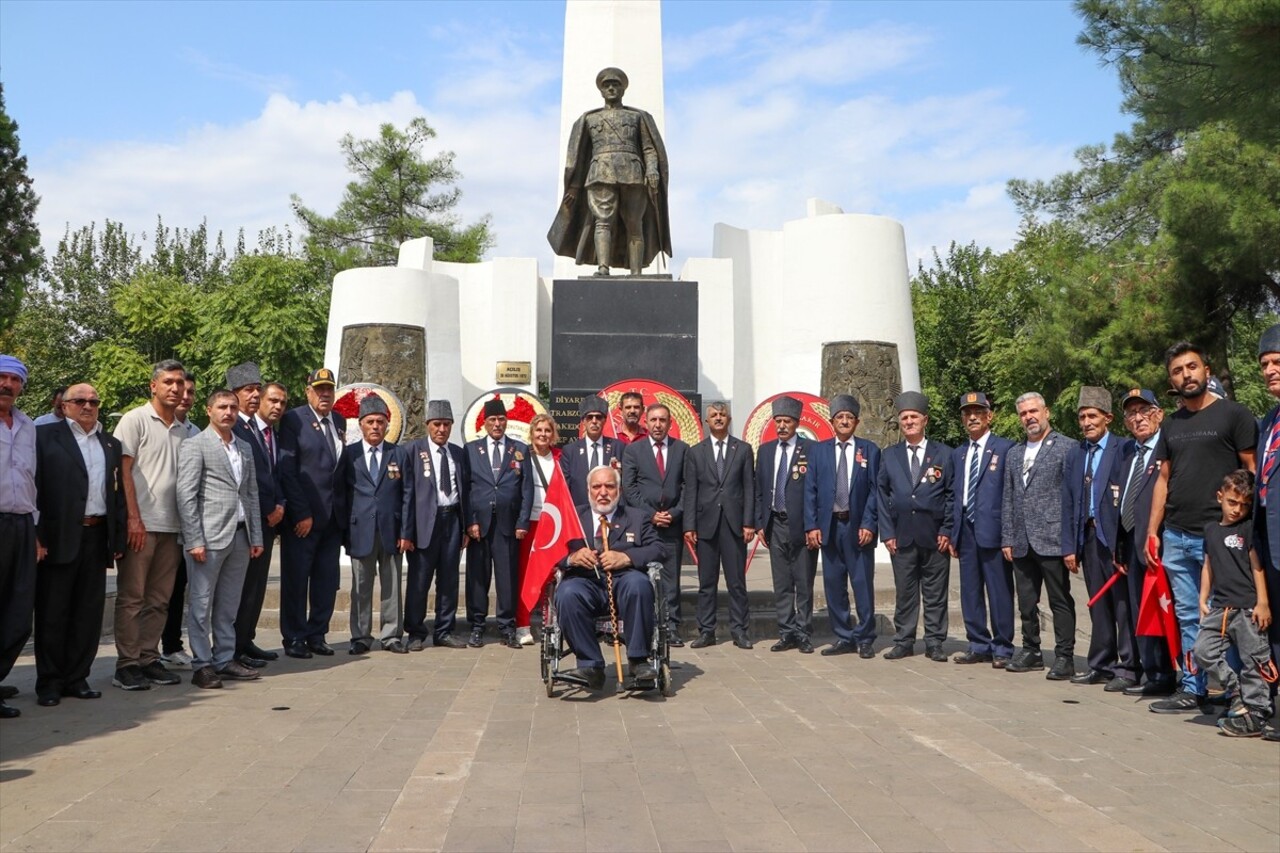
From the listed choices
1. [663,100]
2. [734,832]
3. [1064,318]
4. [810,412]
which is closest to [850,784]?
[734,832]

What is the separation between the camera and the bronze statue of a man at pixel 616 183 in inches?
431

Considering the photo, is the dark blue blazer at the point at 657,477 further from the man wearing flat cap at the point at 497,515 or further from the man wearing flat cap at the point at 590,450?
the man wearing flat cap at the point at 497,515

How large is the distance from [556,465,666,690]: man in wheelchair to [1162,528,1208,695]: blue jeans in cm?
264

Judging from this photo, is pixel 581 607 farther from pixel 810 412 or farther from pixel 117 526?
pixel 810 412

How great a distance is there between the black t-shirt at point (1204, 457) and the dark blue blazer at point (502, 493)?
164 inches

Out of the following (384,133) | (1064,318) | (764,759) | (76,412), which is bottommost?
(764,759)

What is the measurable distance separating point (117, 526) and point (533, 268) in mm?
9825

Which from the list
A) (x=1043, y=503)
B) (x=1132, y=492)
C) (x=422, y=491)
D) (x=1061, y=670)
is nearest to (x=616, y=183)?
(x=422, y=491)

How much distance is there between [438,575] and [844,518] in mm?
2832

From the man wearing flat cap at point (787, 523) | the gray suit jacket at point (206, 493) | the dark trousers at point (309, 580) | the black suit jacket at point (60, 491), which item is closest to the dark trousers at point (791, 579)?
the man wearing flat cap at point (787, 523)

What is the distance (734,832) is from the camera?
12.2ft

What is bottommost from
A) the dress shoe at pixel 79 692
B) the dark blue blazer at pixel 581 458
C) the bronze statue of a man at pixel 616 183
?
the dress shoe at pixel 79 692

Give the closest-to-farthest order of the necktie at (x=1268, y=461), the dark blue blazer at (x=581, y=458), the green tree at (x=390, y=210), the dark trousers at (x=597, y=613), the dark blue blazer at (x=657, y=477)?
the necktie at (x=1268, y=461) → the dark trousers at (x=597, y=613) → the dark blue blazer at (x=581, y=458) → the dark blue blazer at (x=657, y=477) → the green tree at (x=390, y=210)

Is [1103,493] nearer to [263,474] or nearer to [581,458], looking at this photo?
[581,458]
